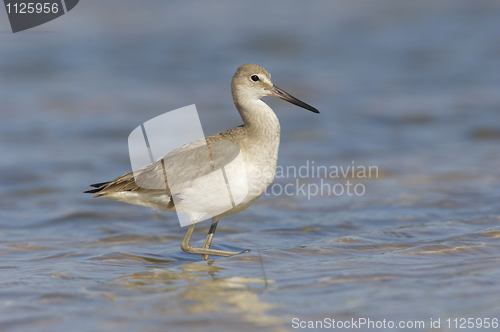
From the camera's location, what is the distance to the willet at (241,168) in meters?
5.66

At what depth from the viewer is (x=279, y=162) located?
10.3m

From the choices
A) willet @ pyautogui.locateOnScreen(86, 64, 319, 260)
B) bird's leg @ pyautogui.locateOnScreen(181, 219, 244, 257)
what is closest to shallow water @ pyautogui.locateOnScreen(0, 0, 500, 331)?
bird's leg @ pyautogui.locateOnScreen(181, 219, 244, 257)

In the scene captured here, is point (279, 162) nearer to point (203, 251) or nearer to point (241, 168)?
point (203, 251)

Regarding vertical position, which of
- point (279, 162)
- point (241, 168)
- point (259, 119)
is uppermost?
point (259, 119)

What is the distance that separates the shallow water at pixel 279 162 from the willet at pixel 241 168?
0.63 m

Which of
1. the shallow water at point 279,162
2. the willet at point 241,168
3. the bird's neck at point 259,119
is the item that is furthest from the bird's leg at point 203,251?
the bird's neck at point 259,119

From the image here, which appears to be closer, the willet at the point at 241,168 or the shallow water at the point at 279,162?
the shallow water at the point at 279,162

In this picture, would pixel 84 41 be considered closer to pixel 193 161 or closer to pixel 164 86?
pixel 164 86

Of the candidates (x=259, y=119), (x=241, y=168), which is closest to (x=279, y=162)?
(x=259, y=119)

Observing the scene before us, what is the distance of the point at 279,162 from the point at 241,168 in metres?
4.78

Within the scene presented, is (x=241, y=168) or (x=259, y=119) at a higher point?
(x=259, y=119)

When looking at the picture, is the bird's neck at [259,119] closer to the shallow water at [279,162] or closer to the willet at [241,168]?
the willet at [241,168]

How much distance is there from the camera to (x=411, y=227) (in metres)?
6.91

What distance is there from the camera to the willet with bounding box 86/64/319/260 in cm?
566
